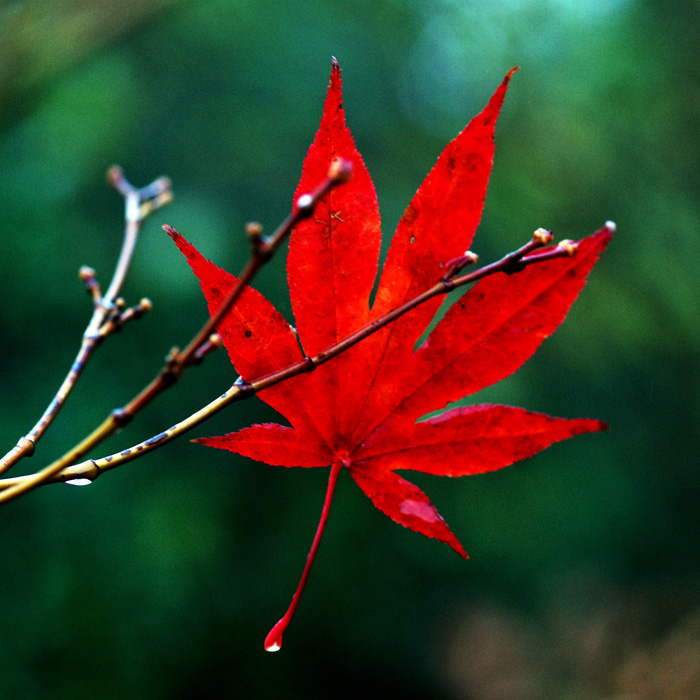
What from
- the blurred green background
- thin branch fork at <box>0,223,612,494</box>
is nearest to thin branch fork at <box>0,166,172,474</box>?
thin branch fork at <box>0,223,612,494</box>

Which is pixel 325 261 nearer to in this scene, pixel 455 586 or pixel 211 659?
pixel 211 659

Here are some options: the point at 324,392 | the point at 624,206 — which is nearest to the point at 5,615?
the point at 324,392

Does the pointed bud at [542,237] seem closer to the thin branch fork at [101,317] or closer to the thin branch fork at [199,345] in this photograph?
the thin branch fork at [199,345]

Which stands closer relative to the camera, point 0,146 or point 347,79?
point 0,146

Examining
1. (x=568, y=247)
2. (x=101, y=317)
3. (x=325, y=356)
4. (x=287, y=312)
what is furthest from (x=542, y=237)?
(x=287, y=312)

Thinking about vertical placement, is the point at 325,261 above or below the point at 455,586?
above

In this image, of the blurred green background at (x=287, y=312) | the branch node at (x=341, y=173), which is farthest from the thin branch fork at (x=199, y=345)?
the blurred green background at (x=287, y=312)

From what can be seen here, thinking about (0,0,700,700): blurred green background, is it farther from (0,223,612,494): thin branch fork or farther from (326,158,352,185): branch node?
(326,158,352,185): branch node
